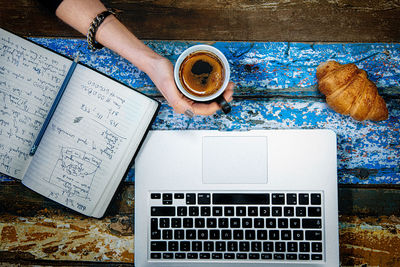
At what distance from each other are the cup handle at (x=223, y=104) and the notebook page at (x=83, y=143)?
0.82 feet

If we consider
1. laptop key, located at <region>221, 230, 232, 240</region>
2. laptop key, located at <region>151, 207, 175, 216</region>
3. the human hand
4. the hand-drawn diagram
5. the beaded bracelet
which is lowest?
laptop key, located at <region>221, 230, 232, 240</region>

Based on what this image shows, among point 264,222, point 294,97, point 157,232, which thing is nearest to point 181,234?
point 157,232

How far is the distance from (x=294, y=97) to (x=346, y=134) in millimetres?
183

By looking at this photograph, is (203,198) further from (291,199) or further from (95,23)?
(95,23)

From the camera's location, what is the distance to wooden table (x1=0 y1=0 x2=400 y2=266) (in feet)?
2.71

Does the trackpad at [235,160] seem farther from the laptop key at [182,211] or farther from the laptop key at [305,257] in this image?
the laptop key at [305,257]

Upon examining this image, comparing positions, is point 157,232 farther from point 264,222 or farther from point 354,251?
point 354,251

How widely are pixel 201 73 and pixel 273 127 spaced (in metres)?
0.27

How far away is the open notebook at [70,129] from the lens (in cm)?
79

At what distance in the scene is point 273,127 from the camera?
83 cm

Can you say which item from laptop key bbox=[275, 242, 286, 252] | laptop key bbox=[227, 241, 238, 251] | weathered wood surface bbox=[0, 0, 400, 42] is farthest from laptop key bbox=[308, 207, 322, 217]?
weathered wood surface bbox=[0, 0, 400, 42]

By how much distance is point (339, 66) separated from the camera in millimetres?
790

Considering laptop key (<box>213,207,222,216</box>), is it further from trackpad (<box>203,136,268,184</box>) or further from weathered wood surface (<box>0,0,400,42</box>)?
weathered wood surface (<box>0,0,400,42</box>)

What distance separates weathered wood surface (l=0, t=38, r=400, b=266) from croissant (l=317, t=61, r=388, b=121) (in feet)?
0.16
